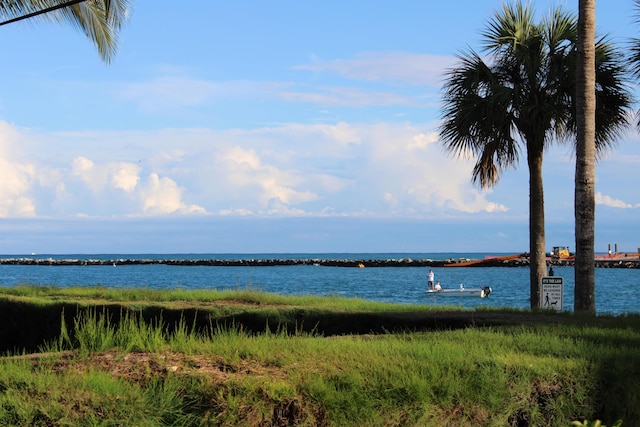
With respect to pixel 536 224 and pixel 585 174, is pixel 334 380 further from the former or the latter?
pixel 536 224

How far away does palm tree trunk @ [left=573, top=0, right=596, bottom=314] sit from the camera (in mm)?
14477

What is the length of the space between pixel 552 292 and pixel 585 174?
2.51 m

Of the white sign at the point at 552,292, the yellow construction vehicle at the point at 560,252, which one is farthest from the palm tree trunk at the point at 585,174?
the yellow construction vehicle at the point at 560,252

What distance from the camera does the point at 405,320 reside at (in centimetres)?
1162

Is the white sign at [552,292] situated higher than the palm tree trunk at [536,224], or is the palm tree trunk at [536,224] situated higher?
the palm tree trunk at [536,224]

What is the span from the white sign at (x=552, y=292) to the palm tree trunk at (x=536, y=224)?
1.65 m

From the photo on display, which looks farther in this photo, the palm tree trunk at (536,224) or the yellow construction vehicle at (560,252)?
the yellow construction vehicle at (560,252)

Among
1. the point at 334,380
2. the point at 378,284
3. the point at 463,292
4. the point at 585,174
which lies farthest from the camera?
the point at 378,284

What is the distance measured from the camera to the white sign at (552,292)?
15223 mm

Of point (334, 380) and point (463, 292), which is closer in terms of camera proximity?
point (334, 380)

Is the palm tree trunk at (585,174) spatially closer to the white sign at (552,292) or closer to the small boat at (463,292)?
the white sign at (552,292)

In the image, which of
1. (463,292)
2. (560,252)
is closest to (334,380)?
(463,292)

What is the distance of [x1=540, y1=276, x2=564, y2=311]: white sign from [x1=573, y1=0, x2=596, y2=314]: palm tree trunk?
18.7 inches

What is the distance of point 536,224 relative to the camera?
57.1 feet
